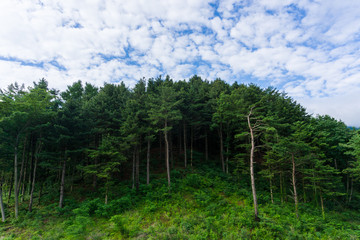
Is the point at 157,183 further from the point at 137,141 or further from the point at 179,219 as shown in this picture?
the point at 179,219

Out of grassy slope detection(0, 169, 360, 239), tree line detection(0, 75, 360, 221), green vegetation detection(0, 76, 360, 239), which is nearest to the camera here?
grassy slope detection(0, 169, 360, 239)

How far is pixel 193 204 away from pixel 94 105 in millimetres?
15960

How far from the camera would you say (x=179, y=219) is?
12.2m

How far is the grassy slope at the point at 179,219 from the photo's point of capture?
34.5 ft

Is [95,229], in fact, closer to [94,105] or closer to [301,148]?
[94,105]

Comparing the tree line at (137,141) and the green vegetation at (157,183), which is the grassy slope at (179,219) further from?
the tree line at (137,141)

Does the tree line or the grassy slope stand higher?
the tree line

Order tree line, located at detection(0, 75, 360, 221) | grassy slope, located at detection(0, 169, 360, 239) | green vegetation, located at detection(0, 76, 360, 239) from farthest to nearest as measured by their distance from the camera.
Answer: tree line, located at detection(0, 75, 360, 221)
green vegetation, located at detection(0, 76, 360, 239)
grassy slope, located at detection(0, 169, 360, 239)

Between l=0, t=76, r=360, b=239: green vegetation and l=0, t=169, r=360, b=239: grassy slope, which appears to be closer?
l=0, t=169, r=360, b=239: grassy slope

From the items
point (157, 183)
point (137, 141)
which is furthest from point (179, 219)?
point (137, 141)

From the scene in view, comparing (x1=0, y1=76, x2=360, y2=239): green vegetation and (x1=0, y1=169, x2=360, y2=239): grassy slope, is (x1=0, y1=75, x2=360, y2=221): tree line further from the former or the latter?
(x1=0, y1=169, x2=360, y2=239): grassy slope

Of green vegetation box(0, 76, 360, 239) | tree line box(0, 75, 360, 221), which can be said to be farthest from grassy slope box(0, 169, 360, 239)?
tree line box(0, 75, 360, 221)

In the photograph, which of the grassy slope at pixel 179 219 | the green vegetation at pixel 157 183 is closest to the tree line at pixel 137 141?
Result: the green vegetation at pixel 157 183

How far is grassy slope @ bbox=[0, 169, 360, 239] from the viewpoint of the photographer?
34.5ft
